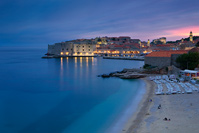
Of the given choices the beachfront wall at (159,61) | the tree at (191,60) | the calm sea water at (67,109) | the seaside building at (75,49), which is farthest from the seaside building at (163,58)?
the seaside building at (75,49)

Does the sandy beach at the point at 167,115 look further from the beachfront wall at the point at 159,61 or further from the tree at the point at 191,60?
the beachfront wall at the point at 159,61

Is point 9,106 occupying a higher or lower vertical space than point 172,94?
lower

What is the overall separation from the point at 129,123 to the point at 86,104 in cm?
403

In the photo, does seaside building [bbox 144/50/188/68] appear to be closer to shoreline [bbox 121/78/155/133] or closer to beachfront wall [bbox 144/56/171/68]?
beachfront wall [bbox 144/56/171/68]

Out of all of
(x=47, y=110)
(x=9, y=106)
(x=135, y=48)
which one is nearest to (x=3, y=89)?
(x=9, y=106)

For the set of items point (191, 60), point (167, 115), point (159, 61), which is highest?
point (191, 60)

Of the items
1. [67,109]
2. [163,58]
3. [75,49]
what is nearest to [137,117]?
[67,109]

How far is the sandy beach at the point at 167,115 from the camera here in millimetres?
6781

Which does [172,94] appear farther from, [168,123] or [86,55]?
[86,55]

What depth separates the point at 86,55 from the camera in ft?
209

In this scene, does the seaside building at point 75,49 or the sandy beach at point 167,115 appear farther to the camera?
the seaside building at point 75,49

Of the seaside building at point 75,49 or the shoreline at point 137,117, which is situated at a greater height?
the seaside building at point 75,49

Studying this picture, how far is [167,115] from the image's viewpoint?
312 inches

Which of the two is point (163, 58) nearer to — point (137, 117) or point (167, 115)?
point (167, 115)
